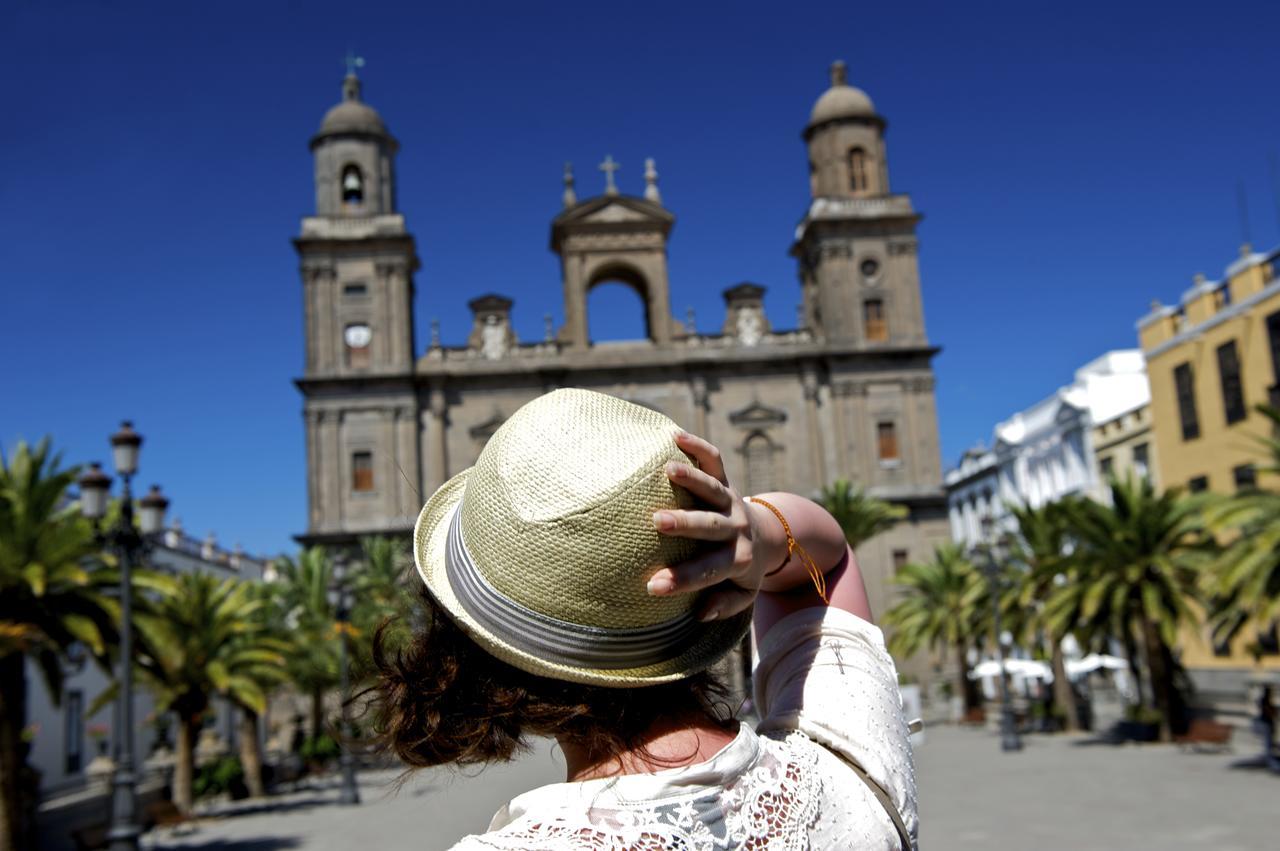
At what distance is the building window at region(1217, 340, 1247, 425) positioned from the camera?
2859 centimetres

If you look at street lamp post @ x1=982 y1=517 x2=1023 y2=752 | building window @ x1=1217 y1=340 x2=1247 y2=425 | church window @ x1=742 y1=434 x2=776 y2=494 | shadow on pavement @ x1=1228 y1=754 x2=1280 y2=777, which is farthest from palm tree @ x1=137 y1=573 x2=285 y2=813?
church window @ x1=742 y1=434 x2=776 y2=494

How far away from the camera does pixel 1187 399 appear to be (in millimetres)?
31328

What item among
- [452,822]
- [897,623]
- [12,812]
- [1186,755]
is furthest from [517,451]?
[897,623]

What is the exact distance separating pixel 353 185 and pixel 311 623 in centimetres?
2034

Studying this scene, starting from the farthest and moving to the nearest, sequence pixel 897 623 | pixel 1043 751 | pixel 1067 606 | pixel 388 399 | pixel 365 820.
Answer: pixel 388 399
pixel 897 623
pixel 1043 751
pixel 1067 606
pixel 365 820

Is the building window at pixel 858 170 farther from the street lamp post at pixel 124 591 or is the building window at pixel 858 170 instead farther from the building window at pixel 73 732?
the street lamp post at pixel 124 591

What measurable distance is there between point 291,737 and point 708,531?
43084 millimetres

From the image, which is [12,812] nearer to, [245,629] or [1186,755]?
[245,629]

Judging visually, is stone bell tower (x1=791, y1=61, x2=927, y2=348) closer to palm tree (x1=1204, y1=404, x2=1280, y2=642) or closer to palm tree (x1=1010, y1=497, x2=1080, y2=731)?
palm tree (x1=1010, y1=497, x2=1080, y2=731)

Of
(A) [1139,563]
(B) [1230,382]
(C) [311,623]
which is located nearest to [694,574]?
(A) [1139,563]

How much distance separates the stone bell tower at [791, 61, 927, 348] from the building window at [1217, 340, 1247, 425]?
61.6 feet

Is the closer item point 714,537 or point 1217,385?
point 714,537

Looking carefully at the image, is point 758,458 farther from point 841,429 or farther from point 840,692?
point 840,692

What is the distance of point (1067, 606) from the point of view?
24.0 m
